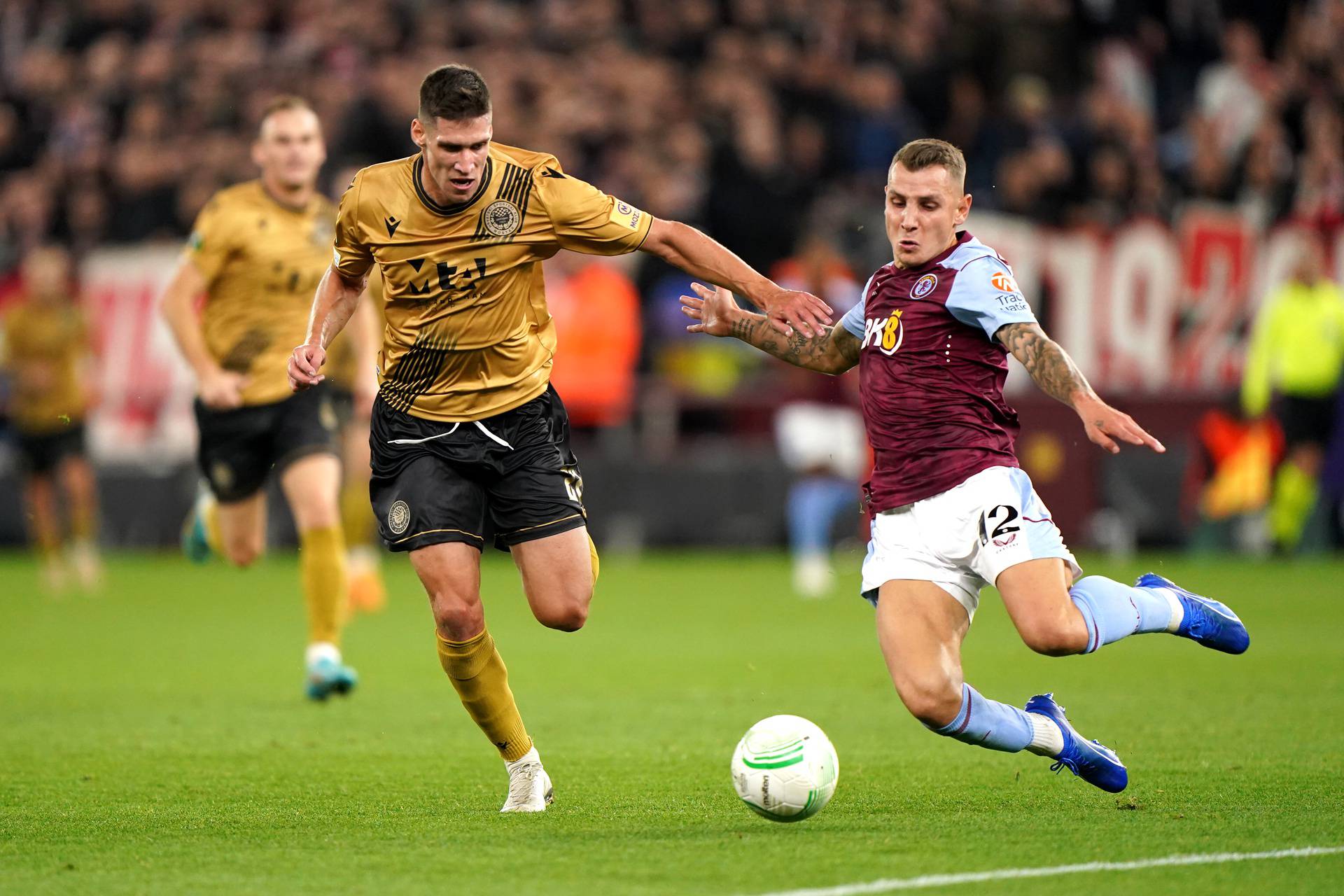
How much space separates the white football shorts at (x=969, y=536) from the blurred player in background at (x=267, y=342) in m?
3.91

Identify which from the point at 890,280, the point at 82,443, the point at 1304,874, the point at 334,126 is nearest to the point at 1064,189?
the point at 334,126

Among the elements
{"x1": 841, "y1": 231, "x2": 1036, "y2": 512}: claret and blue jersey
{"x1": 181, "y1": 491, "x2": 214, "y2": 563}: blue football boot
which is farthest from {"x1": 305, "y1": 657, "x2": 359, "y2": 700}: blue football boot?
{"x1": 841, "y1": 231, "x2": 1036, "y2": 512}: claret and blue jersey

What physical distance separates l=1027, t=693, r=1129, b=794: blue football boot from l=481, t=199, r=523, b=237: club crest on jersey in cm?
236

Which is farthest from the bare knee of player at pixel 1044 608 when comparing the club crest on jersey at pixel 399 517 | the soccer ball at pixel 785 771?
the club crest on jersey at pixel 399 517

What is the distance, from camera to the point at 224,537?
10086mm

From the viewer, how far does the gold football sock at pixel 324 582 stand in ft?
30.5

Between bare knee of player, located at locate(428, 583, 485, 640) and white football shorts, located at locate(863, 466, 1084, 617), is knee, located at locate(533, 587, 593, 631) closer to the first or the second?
bare knee of player, located at locate(428, 583, 485, 640)

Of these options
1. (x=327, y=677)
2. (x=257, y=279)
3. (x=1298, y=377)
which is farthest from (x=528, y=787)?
(x=1298, y=377)

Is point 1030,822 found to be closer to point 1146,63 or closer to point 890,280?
point 890,280

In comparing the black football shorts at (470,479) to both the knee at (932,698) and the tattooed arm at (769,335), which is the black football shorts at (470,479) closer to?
the tattooed arm at (769,335)

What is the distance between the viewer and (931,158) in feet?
20.6

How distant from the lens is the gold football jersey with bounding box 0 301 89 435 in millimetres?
17328

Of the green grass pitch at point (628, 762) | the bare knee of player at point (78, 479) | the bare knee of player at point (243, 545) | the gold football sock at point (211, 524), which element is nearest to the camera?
the green grass pitch at point (628, 762)

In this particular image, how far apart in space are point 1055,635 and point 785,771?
0.95 m
